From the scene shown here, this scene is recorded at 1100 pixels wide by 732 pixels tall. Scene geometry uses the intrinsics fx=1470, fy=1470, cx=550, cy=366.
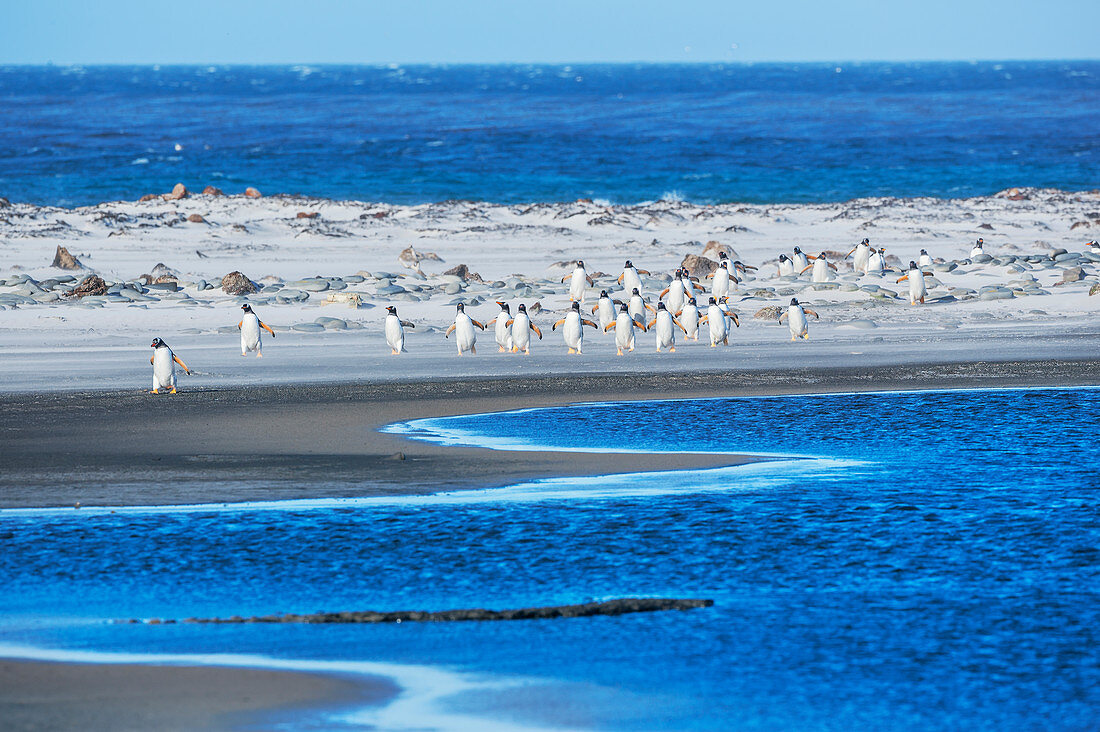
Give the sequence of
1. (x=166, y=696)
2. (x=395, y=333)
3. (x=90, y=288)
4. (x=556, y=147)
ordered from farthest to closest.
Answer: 1. (x=556, y=147)
2. (x=90, y=288)
3. (x=395, y=333)
4. (x=166, y=696)

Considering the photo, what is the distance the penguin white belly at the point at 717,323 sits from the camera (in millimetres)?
16406

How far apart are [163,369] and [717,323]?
6.17 m

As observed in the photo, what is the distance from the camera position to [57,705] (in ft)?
20.0

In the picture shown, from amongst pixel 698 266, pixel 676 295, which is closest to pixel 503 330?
pixel 676 295

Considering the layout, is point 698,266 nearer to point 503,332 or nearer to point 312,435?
point 503,332

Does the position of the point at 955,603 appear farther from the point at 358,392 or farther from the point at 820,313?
the point at 820,313

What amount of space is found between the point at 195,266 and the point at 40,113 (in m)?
76.8

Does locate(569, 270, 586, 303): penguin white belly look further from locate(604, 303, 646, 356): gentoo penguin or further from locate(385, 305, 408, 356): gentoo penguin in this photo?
locate(385, 305, 408, 356): gentoo penguin

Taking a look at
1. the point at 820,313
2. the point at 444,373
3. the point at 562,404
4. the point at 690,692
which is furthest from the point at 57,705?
the point at 820,313

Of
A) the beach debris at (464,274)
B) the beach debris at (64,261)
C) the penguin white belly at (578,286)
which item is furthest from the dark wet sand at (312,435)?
the beach debris at (64,261)

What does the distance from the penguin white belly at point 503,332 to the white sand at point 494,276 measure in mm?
163

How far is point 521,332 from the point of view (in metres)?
Result: 16.2

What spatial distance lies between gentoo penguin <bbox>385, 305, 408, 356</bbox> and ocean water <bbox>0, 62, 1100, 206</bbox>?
26012 millimetres

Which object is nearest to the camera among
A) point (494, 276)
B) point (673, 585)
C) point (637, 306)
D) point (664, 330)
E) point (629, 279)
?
point (673, 585)
